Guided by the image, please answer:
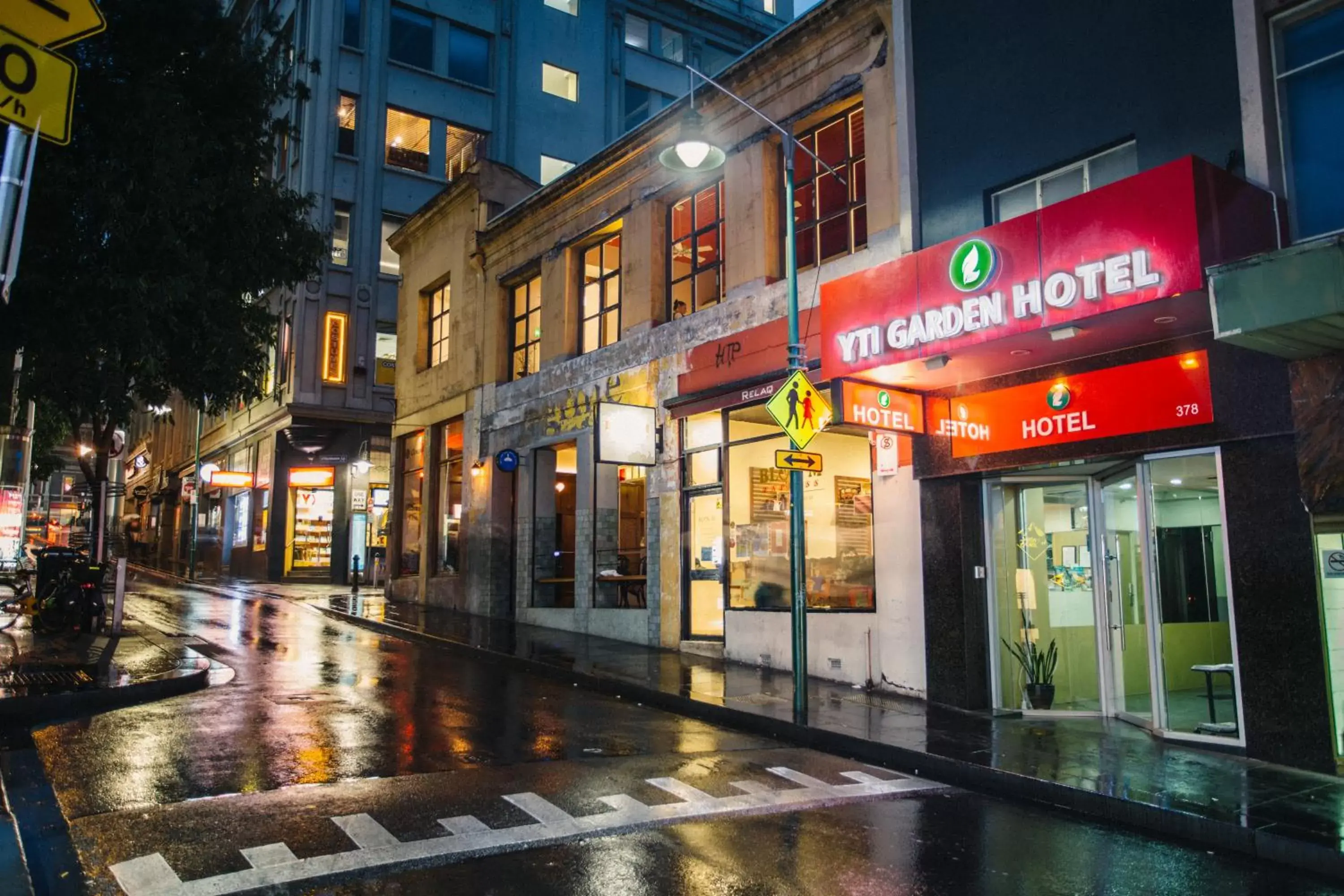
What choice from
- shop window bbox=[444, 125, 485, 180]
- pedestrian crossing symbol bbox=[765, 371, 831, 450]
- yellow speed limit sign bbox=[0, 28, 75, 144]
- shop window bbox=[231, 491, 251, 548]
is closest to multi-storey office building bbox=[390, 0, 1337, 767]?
pedestrian crossing symbol bbox=[765, 371, 831, 450]

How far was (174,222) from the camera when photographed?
12727mm

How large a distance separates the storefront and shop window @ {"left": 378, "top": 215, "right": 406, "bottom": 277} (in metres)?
27.7

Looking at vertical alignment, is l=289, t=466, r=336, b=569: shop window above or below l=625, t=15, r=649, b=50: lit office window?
below

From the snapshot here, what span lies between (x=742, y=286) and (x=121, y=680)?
33.2 feet

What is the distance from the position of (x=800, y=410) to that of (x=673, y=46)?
117 feet

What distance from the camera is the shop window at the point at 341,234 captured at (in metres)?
34.9

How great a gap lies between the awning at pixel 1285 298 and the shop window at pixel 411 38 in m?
34.1

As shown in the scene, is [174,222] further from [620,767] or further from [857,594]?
[857,594]

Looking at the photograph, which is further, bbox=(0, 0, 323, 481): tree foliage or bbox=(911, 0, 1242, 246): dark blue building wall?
bbox=(0, 0, 323, 481): tree foliage

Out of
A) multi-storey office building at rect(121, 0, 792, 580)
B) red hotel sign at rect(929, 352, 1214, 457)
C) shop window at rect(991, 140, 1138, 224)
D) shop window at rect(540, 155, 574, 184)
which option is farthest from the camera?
shop window at rect(540, 155, 574, 184)

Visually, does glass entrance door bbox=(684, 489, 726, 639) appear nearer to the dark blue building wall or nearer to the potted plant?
the potted plant

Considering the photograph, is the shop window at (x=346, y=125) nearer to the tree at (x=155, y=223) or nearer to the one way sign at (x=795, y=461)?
the tree at (x=155, y=223)

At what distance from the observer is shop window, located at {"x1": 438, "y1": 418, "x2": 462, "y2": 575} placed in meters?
23.8

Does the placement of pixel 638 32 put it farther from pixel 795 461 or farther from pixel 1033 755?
pixel 1033 755
